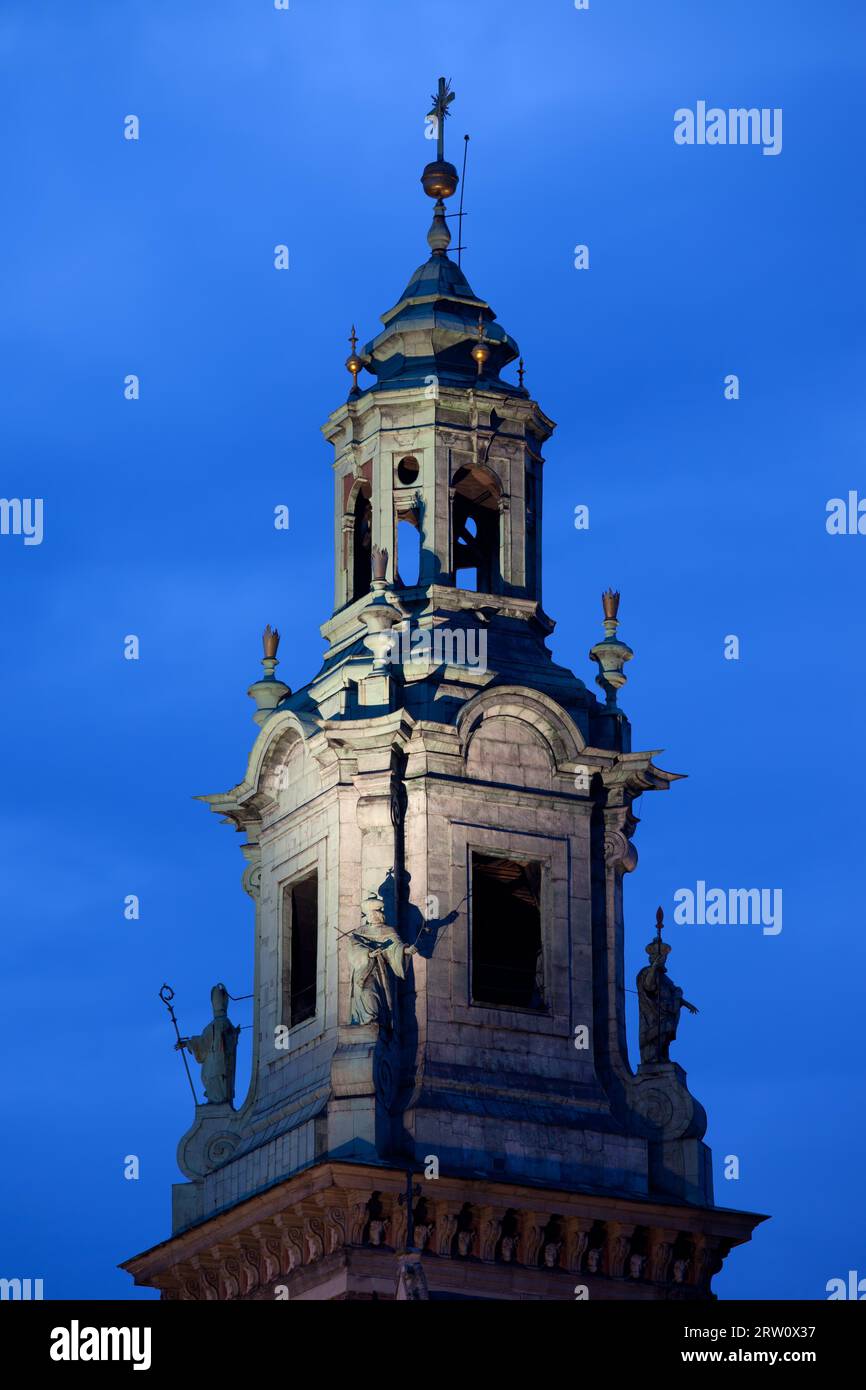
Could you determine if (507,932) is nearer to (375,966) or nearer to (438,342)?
(375,966)

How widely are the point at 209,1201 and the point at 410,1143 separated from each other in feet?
22.1

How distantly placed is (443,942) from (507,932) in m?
2.14

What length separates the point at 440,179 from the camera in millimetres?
91812

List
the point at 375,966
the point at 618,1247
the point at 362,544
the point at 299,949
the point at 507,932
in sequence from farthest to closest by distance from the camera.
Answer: the point at 362,544, the point at 299,949, the point at 507,932, the point at 618,1247, the point at 375,966

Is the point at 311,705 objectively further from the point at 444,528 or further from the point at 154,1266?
the point at 154,1266

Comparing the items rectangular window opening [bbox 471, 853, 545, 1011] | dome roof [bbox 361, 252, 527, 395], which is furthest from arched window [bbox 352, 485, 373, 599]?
rectangular window opening [bbox 471, 853, 545, 1011]

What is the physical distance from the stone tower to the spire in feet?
9.92

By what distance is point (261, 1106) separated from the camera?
276 feet

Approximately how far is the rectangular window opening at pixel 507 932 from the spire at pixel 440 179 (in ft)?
52.3

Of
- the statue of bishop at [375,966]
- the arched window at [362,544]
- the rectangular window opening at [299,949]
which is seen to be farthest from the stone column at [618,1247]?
the arched window at [362,544]

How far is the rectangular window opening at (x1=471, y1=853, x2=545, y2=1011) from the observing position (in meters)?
82.6

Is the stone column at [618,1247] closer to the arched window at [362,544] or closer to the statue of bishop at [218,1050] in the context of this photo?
the statue of bishop at [218,1050]

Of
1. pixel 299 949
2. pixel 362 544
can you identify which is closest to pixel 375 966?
pixel 299 949
